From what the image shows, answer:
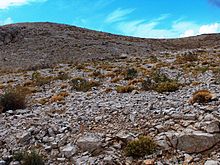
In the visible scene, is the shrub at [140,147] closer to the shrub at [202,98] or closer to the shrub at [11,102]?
the shrub at [202,98]

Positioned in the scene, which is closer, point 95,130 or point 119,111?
point 95,130

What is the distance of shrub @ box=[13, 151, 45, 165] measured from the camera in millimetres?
10646

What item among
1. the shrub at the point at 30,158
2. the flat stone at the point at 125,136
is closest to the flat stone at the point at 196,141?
the flat stone at the point at 125,136

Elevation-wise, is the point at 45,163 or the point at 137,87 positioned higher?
the point at 137,87

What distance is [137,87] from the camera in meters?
20.6

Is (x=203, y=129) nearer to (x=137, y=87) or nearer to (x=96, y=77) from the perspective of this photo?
(x=137, y=87)

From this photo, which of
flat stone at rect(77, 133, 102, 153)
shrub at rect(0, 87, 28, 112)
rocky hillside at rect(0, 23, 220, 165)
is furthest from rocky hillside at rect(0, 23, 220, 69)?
flat stone at rect(77, 133, 102, 153)

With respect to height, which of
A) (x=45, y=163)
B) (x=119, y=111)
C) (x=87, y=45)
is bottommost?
(x=45, y=163)

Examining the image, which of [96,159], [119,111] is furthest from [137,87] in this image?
[96,159]

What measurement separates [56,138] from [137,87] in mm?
9171

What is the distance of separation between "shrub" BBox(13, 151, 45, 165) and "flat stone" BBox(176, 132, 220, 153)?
3723 millimetres

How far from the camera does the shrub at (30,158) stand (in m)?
10.6

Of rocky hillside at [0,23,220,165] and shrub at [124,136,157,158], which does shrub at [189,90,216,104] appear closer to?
rocky hillside at [0,23,220,165]

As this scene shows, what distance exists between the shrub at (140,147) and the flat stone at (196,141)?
27.8 inches
